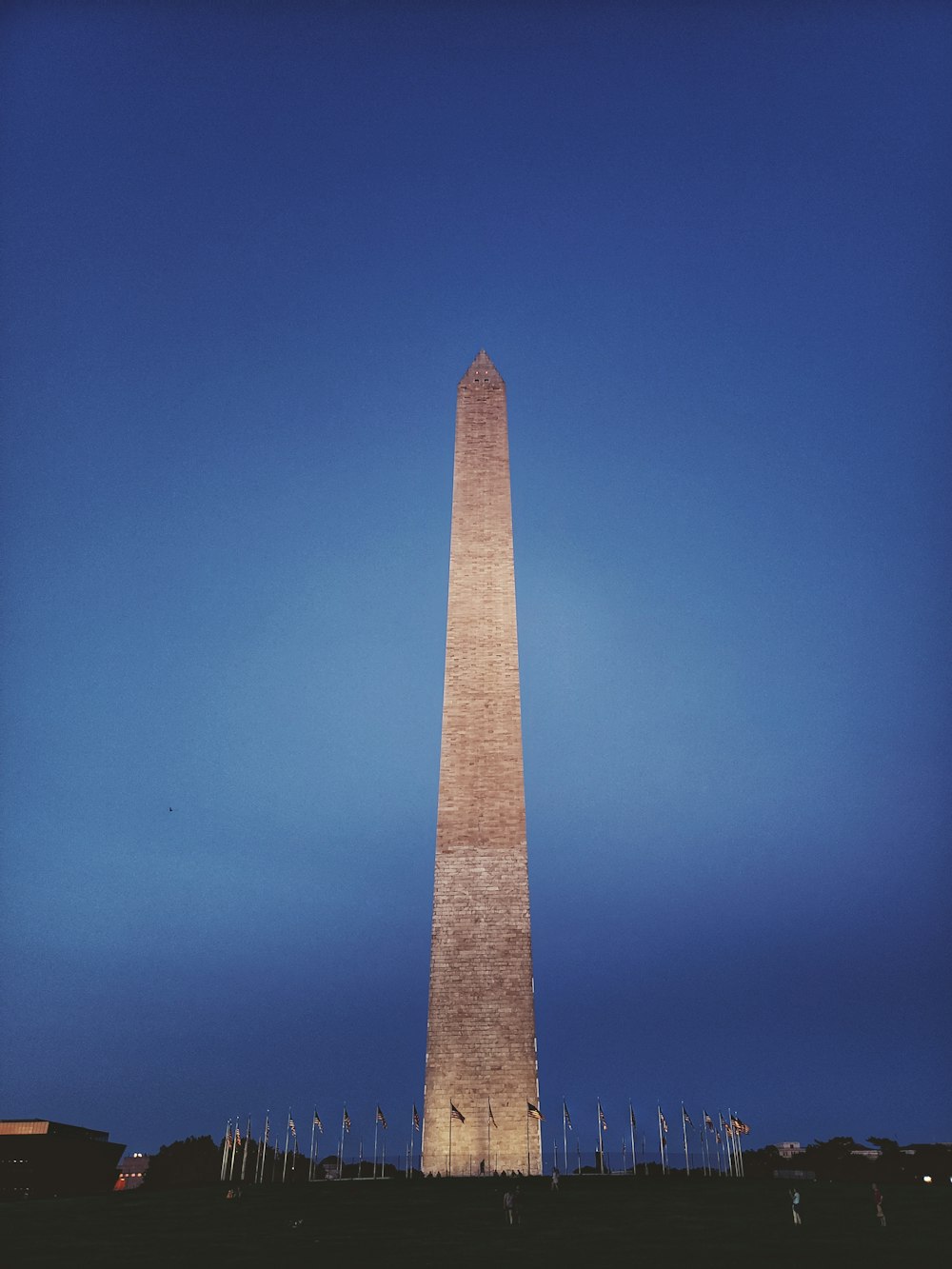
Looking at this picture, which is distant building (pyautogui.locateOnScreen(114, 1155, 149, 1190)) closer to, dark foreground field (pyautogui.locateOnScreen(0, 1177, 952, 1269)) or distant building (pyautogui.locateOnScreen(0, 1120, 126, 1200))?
distant building (pyautogui.locateOnScreen(0, 1120, 126, 1200))

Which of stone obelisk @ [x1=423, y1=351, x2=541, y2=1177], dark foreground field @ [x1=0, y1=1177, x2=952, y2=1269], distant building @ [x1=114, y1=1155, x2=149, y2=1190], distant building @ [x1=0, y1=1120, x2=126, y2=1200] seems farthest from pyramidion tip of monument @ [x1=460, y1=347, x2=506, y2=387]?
distant building @ [x1=114, y1=1155, x2=149, y2=1190]

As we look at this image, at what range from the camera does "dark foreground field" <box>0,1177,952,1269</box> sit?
14.8 m

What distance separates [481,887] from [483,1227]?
13.0 meters

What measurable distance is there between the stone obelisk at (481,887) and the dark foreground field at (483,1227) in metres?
2.40

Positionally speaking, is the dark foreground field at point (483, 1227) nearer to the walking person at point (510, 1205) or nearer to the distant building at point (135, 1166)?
the walking person at point (510, 1205)

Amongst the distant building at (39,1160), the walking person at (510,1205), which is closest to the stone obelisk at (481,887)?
the walking person at (510,1205)

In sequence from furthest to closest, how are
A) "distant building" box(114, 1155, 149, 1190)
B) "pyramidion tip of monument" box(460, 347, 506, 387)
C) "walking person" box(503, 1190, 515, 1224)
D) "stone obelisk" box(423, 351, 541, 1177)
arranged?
"distant building" box(114, 1155, 149, 1190) → "pyramidion tip of monument" box(460, 347, 506, 387) → "stone obelisk" box(423, 351, 541, 1177) → "walking person" box(503, 1190, 515, 1224)

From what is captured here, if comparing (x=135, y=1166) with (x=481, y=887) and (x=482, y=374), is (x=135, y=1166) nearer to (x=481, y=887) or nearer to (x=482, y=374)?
(x=481, y=887)

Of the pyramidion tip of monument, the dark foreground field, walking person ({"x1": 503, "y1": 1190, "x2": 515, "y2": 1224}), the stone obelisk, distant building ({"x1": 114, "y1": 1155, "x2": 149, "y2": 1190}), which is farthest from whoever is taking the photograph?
distant building ({"x1": 114, "y1": 1155, "x2": 149, "y2": 1190})

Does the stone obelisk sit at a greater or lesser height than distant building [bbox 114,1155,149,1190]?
greater

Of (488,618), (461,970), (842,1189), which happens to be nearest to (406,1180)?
(461,970)

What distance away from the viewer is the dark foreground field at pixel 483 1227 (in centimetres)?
1484

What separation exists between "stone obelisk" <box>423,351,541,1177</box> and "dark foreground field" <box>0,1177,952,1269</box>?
7.87 feet

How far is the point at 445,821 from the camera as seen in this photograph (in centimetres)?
3206
